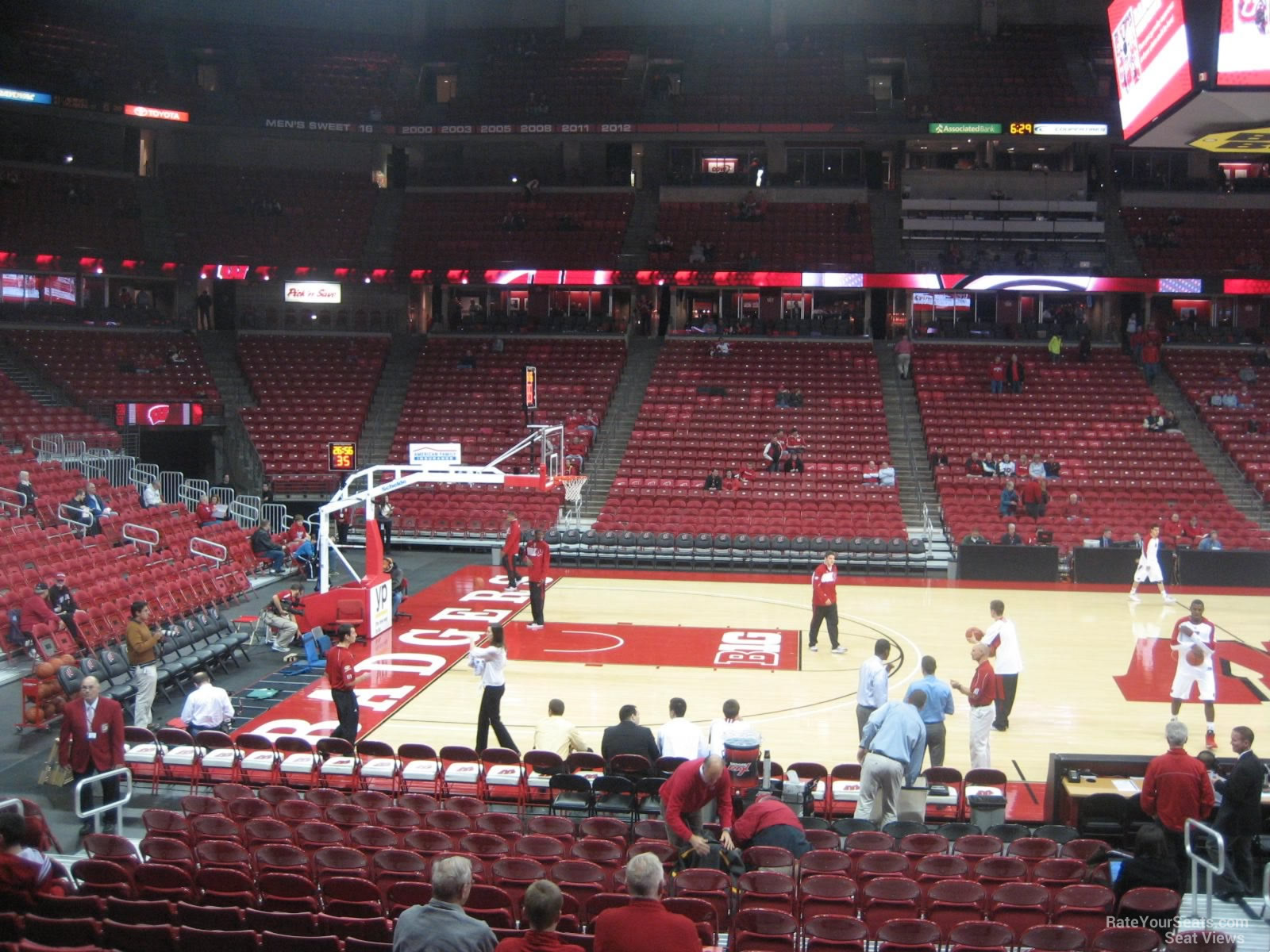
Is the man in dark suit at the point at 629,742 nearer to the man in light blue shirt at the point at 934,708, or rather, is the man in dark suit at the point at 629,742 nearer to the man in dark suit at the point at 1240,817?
the man in light blue shirt at the point at 934,708

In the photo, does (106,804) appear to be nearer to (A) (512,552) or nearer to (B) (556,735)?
(B) (556,735)

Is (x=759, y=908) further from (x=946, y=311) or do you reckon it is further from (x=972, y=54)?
(x=972, y=54)

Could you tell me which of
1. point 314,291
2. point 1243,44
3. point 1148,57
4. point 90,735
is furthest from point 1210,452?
point 90,735

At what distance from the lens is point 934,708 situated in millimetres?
11812

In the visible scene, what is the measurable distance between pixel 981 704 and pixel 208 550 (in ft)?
52.3

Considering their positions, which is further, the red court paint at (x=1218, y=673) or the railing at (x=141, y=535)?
the railing at (x=141, y=535)

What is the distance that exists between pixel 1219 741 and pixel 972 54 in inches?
1218

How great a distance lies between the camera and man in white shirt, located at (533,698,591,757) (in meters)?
11.8

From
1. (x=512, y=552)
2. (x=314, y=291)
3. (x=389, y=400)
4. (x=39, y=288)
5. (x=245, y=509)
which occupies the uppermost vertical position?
(x=314, y=291)

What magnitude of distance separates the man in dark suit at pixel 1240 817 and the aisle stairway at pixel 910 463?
17032 millimetres

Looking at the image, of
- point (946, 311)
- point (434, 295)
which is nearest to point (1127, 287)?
point (946, 311)

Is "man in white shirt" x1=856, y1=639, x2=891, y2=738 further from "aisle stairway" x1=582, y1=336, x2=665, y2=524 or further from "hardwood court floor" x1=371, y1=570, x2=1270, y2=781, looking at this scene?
"aisle stairway" x1=582, y1=336, x2=665, y2=524

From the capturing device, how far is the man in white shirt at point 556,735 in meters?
11.8

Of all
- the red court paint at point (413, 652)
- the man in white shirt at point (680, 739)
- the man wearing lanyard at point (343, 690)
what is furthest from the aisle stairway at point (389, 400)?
the man in white shirt at point (680, 739)
